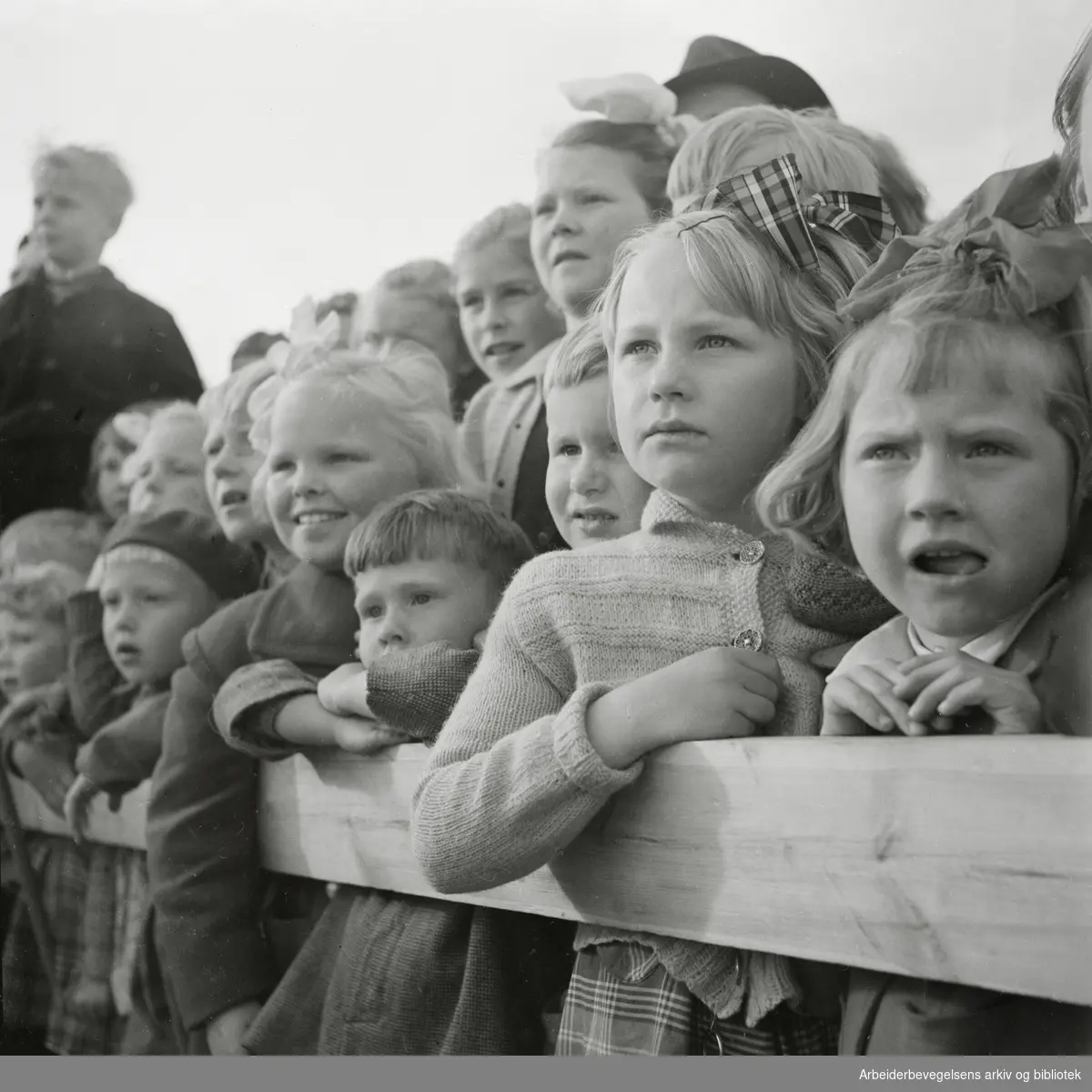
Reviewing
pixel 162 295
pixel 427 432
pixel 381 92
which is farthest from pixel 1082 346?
pixel 162 295

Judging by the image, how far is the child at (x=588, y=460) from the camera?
1439 mm

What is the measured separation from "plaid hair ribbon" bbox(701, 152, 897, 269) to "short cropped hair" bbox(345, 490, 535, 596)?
0.44 meters

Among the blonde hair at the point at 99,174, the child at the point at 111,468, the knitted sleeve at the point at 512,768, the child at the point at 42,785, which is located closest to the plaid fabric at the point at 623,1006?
the knitted sleeve at the point at 512,768

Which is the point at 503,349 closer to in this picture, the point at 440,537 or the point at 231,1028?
the point at 440,537

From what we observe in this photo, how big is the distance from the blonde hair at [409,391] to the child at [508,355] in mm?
34

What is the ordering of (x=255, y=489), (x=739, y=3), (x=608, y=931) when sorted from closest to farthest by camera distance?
(x=608, y=931), (x=739, y=3), (x=255, y=489)

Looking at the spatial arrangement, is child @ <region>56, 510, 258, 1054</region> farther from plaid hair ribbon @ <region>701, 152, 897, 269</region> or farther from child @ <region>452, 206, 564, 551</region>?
plaid hair ribbon @ <region>701, 152, 897, 269</region>

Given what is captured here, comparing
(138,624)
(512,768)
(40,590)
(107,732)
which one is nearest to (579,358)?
(512,768)

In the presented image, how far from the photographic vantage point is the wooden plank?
103 centimetres

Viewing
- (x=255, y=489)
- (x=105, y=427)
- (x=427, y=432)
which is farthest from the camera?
(x=105, y=427)

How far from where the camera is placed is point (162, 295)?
6.82 feet

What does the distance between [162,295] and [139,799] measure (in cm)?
71

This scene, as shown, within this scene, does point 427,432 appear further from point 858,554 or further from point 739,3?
point 858,554

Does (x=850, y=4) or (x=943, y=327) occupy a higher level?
(x=850, y=4)
